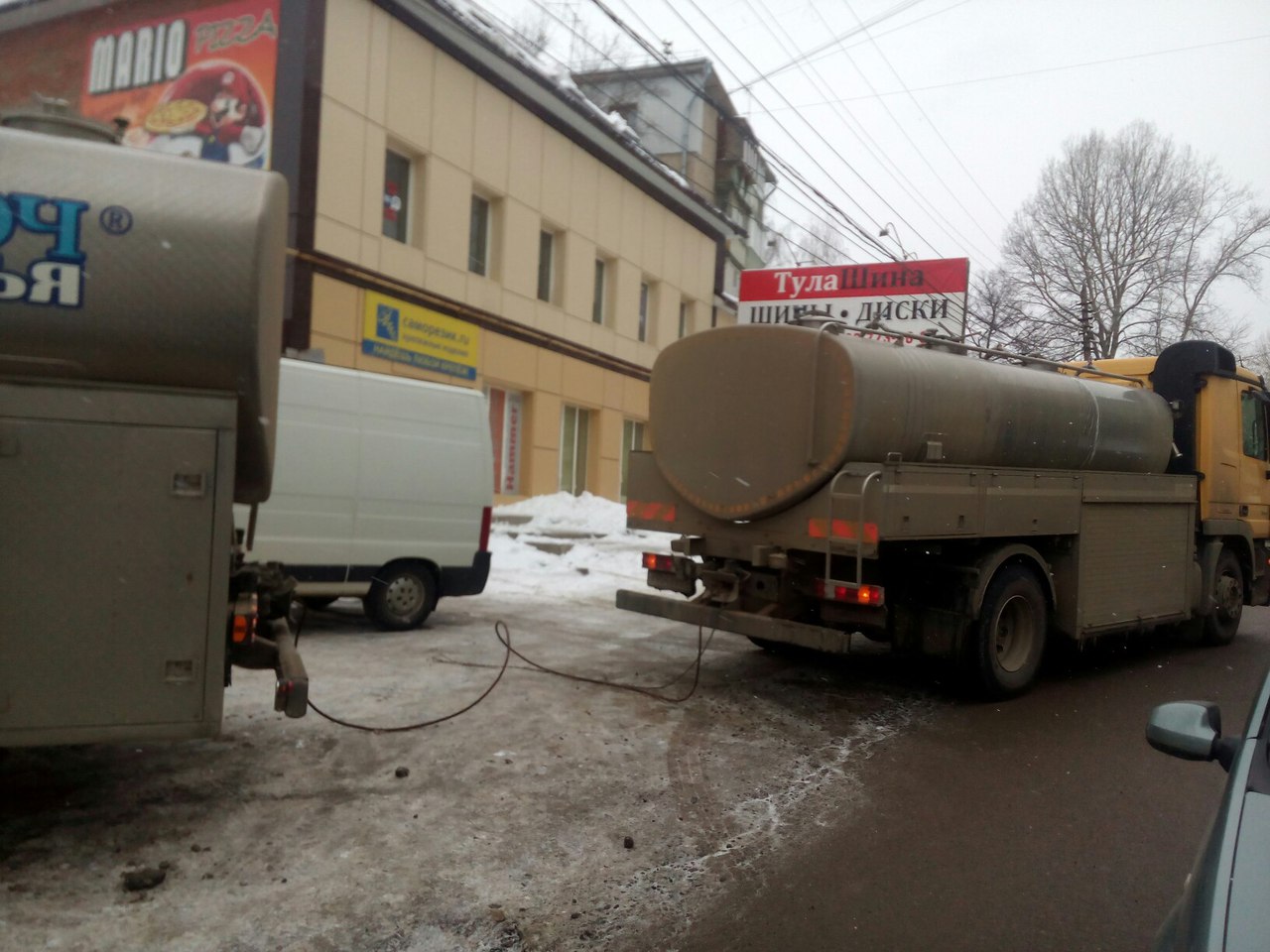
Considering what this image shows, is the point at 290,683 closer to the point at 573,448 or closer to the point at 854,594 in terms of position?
the point at 854,594

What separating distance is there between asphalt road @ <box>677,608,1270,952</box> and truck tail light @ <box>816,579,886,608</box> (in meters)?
0.94

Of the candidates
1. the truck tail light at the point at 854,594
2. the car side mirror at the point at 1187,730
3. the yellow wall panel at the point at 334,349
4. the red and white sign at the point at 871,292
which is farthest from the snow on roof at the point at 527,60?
the car side mirror at the point at 1187,730

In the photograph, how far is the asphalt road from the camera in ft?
12.6

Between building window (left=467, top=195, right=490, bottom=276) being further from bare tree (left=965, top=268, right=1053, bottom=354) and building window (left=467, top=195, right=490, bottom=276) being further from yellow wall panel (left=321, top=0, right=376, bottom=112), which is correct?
bare tree (left=965, top=268, right=1053, bottom=354)

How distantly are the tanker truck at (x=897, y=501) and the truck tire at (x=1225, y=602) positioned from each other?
4.66ft

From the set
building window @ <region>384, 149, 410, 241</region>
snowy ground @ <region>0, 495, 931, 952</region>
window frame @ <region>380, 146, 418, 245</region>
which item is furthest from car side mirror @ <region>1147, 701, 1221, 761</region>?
window frame @ <region>380, 146, 418, 245</region>

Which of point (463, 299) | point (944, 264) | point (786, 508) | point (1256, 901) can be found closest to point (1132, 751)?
point (786, 508)

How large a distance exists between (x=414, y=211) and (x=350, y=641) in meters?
9.83

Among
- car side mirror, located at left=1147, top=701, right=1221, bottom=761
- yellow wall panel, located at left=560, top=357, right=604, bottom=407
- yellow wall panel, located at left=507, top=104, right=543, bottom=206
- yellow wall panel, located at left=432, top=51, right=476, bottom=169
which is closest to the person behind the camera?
car side mirror, located at left=1147, top=701, right=1221, bottom=761

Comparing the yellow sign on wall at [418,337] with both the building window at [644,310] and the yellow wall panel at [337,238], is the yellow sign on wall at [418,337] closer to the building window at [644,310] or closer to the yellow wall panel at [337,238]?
the yellow wall panel at [337,238]

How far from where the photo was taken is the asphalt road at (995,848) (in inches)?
151

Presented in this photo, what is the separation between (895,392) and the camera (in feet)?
23.2

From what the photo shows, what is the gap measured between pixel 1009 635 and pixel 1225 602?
A: 167 inches

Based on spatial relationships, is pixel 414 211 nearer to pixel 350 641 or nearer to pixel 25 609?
pixel 350 641
